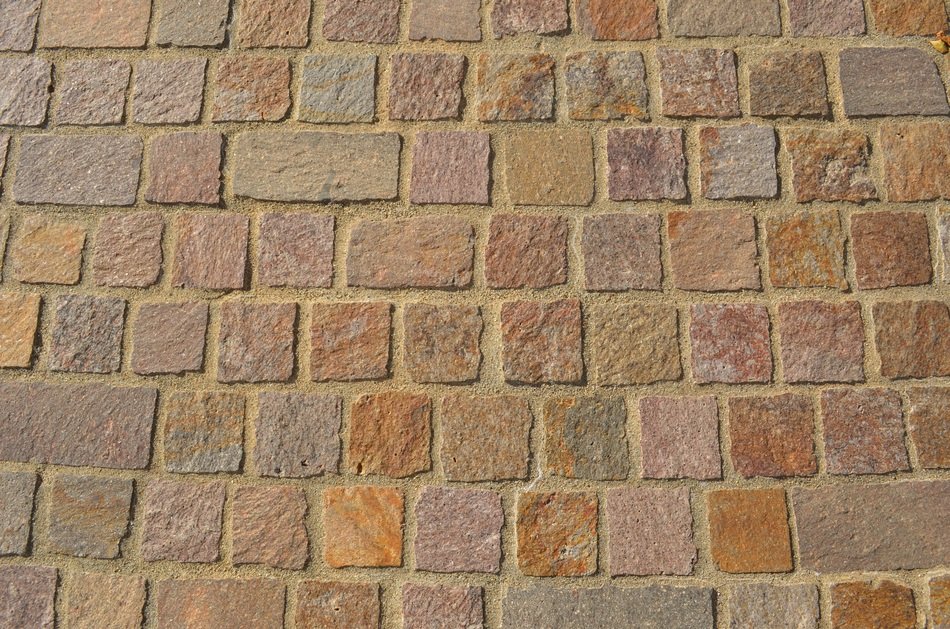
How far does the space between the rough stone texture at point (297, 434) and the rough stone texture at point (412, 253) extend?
0.35 metres

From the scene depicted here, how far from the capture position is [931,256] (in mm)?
A: 2078

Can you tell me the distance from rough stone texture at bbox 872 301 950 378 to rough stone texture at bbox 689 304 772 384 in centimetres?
31

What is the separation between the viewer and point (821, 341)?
6.64 feet

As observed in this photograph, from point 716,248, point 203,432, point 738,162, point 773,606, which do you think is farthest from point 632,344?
point 203,432

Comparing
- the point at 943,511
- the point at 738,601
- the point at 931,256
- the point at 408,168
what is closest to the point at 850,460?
the point at 943,511

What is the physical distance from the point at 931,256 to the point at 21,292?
2.52m

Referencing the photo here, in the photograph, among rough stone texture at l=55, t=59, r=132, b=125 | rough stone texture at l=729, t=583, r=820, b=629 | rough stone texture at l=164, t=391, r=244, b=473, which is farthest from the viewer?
rough stone texture at l=55, t=59, r=132, b=125

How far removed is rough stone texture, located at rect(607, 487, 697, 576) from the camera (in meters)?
1.92

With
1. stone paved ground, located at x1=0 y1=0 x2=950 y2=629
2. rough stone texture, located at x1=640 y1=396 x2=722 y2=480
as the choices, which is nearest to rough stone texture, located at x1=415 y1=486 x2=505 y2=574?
stone paved ground, located at x1=0 y1=0 x2=950 y2=629

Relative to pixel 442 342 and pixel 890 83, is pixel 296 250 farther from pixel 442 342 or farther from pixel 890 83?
pixel 890 83

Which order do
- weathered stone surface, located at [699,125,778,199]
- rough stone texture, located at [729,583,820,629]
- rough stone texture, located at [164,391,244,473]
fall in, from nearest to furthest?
rough stone texture, located at [729,583,820,629], rough stone texture, located at [164,391,244,473], weathered stone surface, located at [699,125,778,199]

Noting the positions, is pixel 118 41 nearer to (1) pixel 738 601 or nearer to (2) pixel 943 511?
(1) pixel 738 601

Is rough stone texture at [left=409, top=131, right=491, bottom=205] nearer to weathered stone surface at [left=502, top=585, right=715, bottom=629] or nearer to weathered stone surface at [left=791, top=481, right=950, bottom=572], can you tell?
weathered stone surface at [left=502, top=585, right=715, bottom=629]

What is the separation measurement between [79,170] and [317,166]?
70cm
